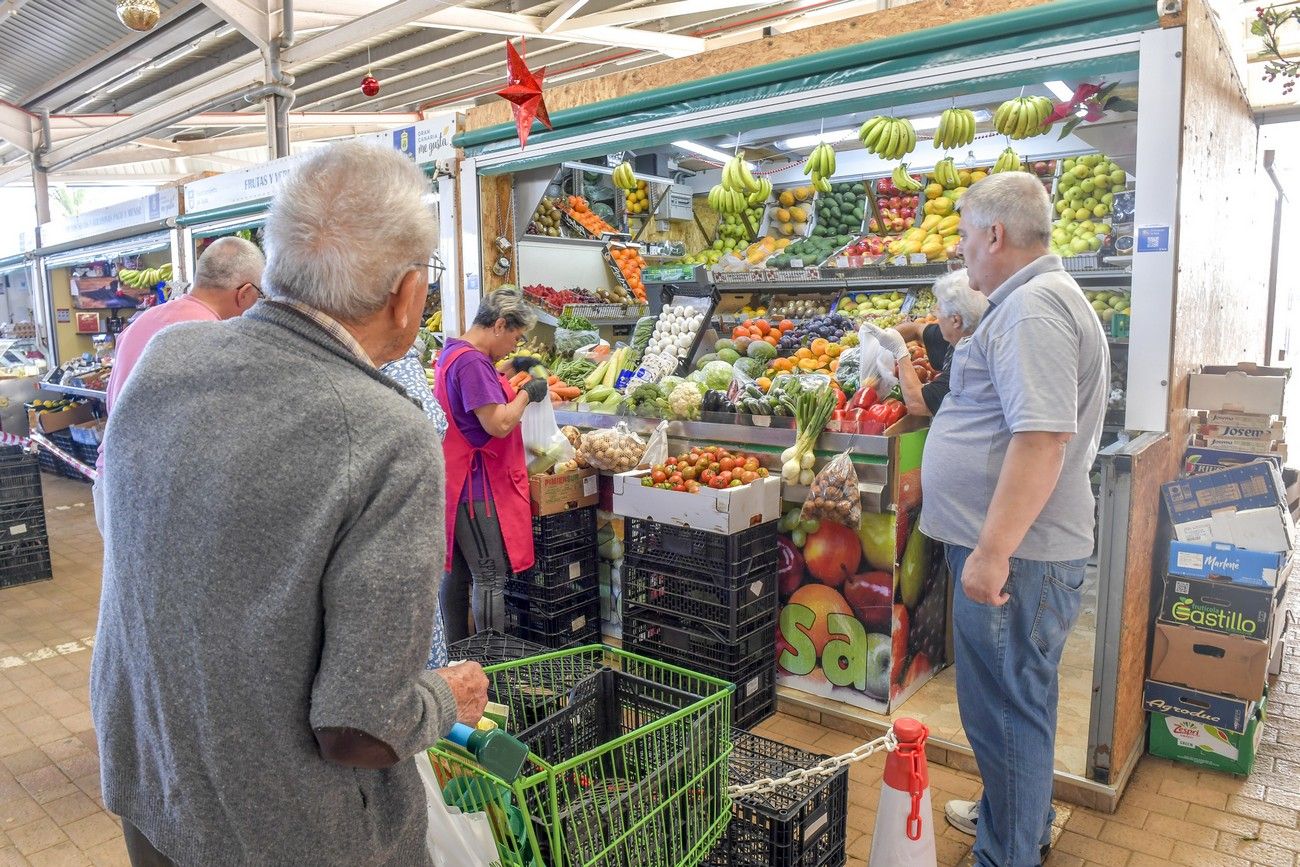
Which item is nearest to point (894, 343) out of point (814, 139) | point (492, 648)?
point (492, 648)

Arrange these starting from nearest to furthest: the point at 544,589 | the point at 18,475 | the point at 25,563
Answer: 1. the point at 544,589
2. the point at 18,475
3. the point at 25,563

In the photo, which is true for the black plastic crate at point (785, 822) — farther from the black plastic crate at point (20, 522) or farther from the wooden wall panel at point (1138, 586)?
the black plastic crate at point (20, 522)

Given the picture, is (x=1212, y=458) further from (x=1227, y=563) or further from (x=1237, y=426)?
(x=1227, y=563)

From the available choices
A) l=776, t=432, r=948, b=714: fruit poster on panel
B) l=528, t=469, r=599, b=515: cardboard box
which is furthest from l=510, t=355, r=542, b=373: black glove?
l=776, t=432, r=948, b=714: fruit poster on panel

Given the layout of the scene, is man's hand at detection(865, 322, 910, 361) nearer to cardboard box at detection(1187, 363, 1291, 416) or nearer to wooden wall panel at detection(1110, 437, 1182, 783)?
wooden wall panel at detection(1110, 437, 1182, 783)

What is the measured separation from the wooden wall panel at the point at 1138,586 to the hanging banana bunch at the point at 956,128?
6.43ft

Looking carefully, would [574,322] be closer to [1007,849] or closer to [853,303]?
[853,303]

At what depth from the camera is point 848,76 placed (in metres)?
3.99

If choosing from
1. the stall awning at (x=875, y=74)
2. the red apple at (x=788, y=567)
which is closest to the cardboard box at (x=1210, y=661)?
the red apple at (x=788, y=567)

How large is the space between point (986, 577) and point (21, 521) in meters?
6.36

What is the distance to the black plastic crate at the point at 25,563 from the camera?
5914 millimetres

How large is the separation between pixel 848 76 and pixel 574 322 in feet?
11.1

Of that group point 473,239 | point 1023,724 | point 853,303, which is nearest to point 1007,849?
point 1023,724

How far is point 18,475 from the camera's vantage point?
5.87m
